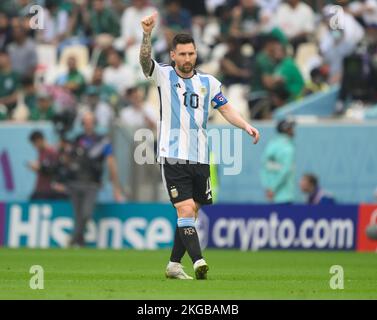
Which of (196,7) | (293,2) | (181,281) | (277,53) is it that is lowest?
(181,281)

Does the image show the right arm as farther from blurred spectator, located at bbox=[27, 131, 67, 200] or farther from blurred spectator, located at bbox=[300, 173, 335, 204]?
blurred spectator, located at bbox=[27, 131, 67, 200]

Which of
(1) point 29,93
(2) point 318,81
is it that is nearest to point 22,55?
(1) point 29,93

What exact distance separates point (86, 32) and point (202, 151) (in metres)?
16.4

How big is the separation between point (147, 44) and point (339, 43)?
541 inches

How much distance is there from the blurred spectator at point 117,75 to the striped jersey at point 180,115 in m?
13.6

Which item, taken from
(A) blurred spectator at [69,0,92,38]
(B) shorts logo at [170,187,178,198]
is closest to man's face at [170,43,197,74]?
(B) shorts logo at [170,187,178,198]

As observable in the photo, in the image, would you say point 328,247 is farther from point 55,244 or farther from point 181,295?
point 181,295

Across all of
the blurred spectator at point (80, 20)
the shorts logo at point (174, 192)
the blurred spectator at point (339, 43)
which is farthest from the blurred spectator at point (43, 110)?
the shorts logo at point (174, 192)

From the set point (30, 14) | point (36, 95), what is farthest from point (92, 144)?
point (30, 14)

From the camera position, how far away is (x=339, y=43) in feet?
87.5

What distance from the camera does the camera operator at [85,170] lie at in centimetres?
2405

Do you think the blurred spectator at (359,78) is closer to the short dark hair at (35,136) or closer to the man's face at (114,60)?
→ the man's face at (114,60)

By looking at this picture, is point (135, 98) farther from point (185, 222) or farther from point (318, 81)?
point (185, 222)

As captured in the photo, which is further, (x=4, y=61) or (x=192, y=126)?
(x=4, y=61)
